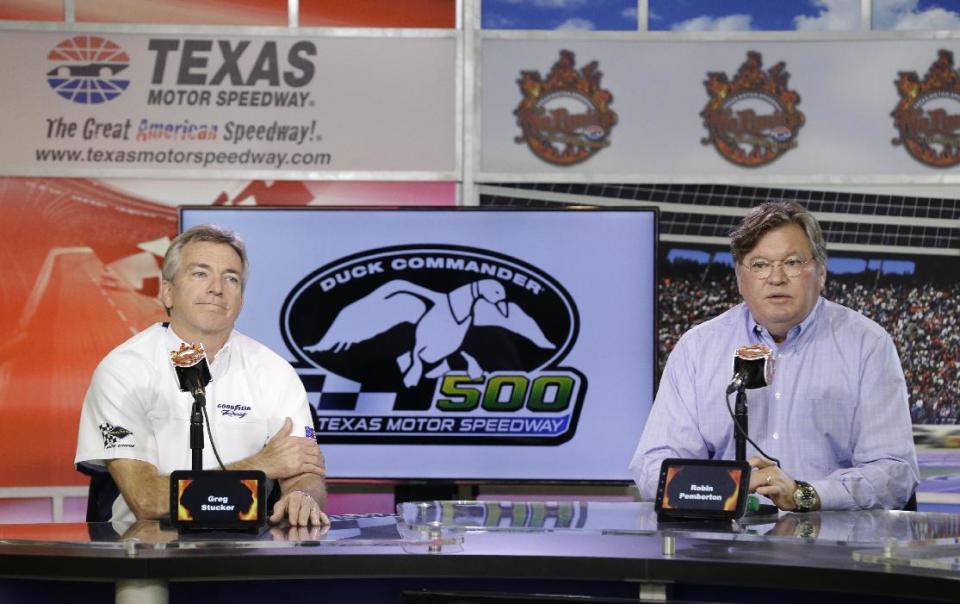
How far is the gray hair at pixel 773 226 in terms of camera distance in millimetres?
3199

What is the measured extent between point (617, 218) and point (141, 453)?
2451 millimetres

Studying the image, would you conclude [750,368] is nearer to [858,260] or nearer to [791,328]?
[791,328]

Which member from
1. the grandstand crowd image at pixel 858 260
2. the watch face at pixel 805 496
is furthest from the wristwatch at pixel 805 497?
the grandstand crowd image at pixel 858 260

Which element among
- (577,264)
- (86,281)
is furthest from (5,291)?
(577,264)

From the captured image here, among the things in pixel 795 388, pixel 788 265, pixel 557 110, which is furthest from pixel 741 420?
pixel 557 110

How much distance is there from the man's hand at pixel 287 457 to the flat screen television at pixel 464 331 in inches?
72.2

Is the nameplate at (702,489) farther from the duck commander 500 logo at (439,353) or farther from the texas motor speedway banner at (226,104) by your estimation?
the texas motor speedway banner at (226,104)

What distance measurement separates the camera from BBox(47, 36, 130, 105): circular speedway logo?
5543mm

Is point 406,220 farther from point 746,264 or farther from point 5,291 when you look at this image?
point 746,264

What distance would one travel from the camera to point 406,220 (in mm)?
5102

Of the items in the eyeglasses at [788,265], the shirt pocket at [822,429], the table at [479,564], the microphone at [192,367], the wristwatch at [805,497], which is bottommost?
the table at [479,564]

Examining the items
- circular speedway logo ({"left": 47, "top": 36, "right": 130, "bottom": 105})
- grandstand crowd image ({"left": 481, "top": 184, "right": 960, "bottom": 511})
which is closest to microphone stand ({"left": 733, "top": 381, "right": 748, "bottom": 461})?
grandstand crowd image ({"left": 481, "top": 184, "right": 960, "bottom": 511})

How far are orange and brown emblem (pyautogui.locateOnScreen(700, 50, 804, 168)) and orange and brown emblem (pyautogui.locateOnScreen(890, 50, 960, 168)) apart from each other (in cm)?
44

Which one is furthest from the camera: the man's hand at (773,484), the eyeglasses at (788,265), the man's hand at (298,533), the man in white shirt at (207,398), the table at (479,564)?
the eyeglasses at (788,265)
